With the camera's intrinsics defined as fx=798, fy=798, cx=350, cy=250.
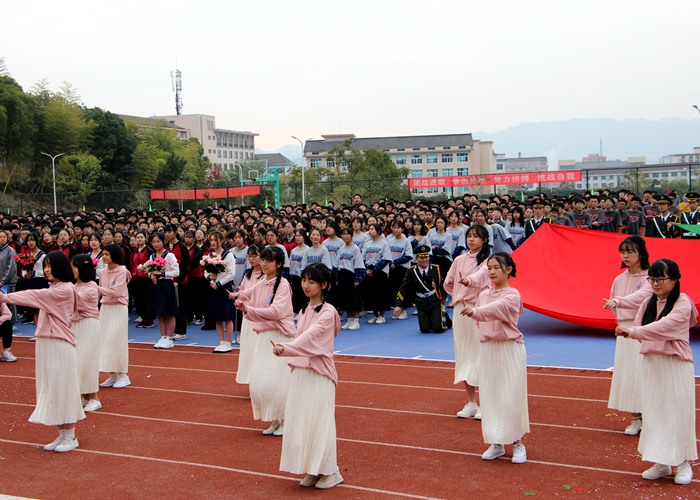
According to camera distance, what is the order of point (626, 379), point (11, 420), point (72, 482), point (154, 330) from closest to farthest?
point (72, 482)
point (626, 379)
point (11, 420)
point (154, 330)

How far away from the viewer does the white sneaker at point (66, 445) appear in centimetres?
717

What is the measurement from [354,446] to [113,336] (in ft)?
12.4

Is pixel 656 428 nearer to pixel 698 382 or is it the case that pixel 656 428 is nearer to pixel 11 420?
pixel 698 382

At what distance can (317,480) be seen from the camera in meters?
6.06

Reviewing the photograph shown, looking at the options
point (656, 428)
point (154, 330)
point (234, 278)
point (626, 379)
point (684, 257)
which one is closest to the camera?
point (656, 428)

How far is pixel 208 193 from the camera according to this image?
1298 inches

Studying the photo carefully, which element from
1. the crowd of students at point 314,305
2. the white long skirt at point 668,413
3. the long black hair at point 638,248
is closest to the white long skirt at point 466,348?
the crowd of students at point 314,305

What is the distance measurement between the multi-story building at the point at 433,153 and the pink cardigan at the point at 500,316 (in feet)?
285

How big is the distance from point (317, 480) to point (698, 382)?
16.1ft

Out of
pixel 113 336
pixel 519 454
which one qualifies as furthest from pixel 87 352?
pixel 519 454

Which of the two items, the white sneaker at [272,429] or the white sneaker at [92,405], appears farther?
the white sneaker at [92,405]

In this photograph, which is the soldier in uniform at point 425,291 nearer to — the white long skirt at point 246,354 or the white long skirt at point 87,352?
the white long skirt at point 246,354

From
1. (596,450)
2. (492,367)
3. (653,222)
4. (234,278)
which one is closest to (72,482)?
(492,367)

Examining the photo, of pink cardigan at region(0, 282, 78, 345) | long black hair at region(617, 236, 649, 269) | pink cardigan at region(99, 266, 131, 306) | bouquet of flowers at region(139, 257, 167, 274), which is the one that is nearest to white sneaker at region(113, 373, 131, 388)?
pink cardigan at region(99, 266, 131, 306)
